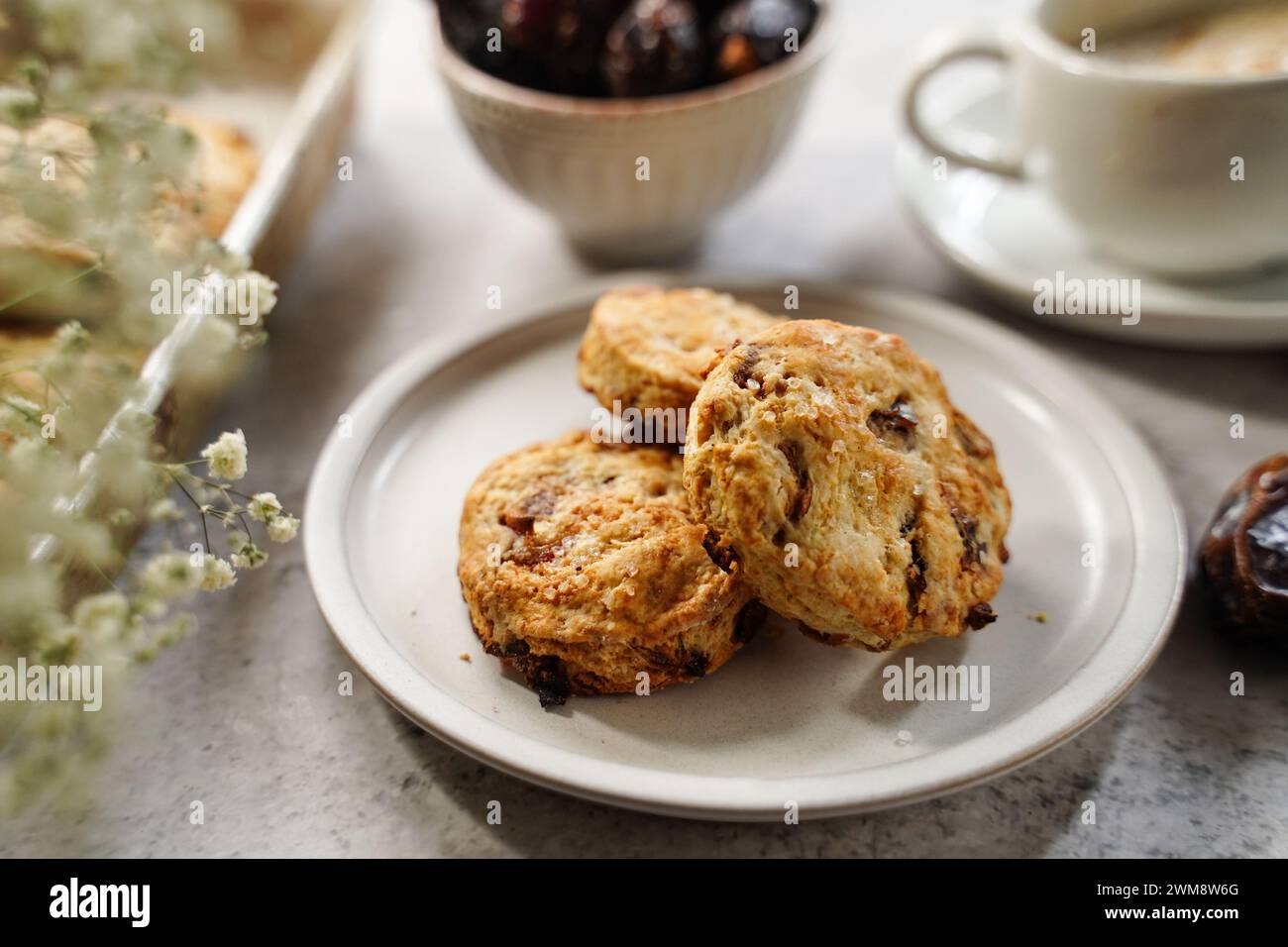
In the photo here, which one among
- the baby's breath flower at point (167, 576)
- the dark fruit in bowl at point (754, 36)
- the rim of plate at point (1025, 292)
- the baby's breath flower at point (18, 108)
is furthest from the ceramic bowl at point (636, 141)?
the baby's breath flower at point (167, 576)

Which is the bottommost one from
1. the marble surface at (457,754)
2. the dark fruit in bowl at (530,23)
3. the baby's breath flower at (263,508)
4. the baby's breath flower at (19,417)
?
the marble surface at (457,754)

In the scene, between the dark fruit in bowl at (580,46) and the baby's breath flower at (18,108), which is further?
the dark fruit in bowl at (580,46)

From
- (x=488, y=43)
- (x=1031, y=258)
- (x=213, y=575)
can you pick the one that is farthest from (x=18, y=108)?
(x=1031, y=258)

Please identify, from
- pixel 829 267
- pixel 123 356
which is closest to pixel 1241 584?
pixel 829 267

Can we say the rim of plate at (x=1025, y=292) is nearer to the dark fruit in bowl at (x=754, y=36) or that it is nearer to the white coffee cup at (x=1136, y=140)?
the white coffee cup at (x=1136, y=140)

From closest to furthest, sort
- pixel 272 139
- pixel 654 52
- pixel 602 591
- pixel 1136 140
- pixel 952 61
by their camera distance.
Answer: pixel 602 591, pixel 1136 140, pixel 654 52, pixel 952 61, pixel 272 139

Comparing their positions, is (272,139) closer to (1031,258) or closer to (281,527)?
(281,527)

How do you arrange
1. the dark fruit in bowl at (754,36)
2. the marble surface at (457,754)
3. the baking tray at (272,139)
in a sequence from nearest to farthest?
1. the marble surface at (457,754)
2. the baking tray at (272,139)
3. the dark fruit in bowl at (754,36)
